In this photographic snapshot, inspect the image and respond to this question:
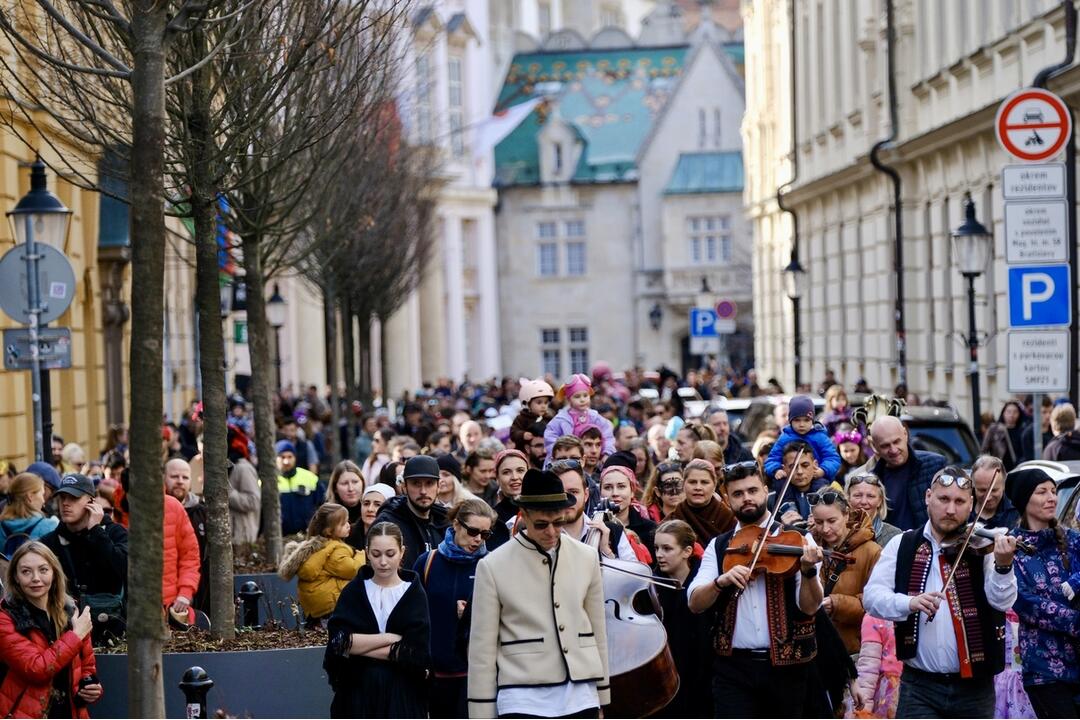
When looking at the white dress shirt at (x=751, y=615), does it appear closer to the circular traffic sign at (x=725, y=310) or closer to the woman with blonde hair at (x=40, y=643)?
the woman with blonde hair at (x=40, y=643)

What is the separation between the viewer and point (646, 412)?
26.0 m

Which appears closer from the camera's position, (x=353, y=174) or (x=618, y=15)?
(x=353, y=174)

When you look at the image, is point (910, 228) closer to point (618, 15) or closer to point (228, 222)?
point (228, 222)

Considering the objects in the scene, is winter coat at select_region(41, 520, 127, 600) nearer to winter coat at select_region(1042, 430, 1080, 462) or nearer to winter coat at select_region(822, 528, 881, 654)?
winter coat at select_region(822, 528, 881, 654)

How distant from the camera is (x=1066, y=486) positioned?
12.5 meters

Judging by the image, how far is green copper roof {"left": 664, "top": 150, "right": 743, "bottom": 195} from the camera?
81500 mm

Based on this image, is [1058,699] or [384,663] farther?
[1058,699]

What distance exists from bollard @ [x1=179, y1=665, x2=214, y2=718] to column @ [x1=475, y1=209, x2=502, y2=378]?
68218 millimetres

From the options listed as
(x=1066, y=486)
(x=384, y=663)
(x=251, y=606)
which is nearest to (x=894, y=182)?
(x=1066, y=486)

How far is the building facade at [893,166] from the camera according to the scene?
29.2 metres

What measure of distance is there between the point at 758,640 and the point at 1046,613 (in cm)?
137

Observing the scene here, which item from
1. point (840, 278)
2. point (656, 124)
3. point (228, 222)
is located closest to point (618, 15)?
point (656, 124)

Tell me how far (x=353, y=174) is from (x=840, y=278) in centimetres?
2048

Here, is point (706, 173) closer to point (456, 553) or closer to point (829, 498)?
point (829, 498)
